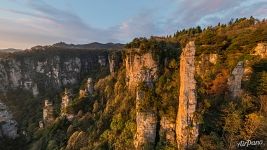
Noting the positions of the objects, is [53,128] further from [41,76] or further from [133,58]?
[41,76]

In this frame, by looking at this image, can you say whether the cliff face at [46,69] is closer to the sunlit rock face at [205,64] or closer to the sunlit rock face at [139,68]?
the sunlit rock face at [139,68]

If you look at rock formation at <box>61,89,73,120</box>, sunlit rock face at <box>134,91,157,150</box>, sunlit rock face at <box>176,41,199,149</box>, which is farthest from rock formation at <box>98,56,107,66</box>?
sunlit rock face at <box>176,41,199,149</box>

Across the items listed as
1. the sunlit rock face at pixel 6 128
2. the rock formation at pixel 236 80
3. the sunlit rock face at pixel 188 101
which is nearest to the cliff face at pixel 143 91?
the sunlit rock face at pixel 188 101

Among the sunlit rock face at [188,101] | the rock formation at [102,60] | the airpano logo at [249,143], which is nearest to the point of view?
the airpano logo at [249,143]

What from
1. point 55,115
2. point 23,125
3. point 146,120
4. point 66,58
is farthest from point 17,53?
point 146,120

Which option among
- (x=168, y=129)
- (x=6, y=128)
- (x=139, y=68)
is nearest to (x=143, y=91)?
(x=168, y=129)

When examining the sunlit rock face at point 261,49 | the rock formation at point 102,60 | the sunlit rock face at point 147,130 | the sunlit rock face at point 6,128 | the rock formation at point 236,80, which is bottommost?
the sunlit rock face at point 6,128

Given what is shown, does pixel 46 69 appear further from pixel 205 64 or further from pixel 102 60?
pixel 205 64

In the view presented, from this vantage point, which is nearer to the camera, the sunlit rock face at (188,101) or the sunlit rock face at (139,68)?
the sunlit rock face at (188,101)
